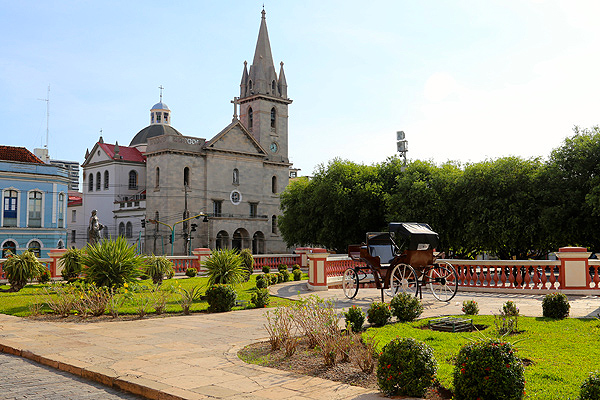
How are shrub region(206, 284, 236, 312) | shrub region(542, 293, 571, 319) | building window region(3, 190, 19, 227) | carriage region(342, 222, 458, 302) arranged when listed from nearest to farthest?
shrub region(542, 293, 571, 319), shrub region(206, 284, 236, 312), carriage region(342, 222, 458, 302), building window region(3, 190, 19, 227)

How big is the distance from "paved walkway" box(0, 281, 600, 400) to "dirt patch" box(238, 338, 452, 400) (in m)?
0.28

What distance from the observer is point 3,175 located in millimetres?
45969

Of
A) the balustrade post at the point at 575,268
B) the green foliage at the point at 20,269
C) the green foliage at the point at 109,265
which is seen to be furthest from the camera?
the green foliage at the point at 20,269

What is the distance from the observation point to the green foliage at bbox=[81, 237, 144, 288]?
50.9 ft

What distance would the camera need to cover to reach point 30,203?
155 feet

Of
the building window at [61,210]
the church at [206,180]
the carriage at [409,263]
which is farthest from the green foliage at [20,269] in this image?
the church at [206,180]

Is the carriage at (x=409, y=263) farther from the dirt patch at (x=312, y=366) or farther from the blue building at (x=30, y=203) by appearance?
the blue building at (x=30, y=203)

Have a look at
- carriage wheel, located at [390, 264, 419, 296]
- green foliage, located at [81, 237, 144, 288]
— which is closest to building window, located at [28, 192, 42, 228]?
green foliage, located at [81, 237, 144, 288]

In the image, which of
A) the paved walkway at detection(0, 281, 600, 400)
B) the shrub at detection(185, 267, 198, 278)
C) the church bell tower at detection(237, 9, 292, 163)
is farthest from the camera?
the church bell tower at detection(237, 9, 292, 163)

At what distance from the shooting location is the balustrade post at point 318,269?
20.2 metres

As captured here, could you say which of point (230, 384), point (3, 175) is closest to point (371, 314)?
point (230, 384)

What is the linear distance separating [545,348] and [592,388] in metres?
3.51

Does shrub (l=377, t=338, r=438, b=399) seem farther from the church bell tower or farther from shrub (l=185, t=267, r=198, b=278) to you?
the church bell tower

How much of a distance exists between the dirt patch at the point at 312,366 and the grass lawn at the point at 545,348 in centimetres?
80
